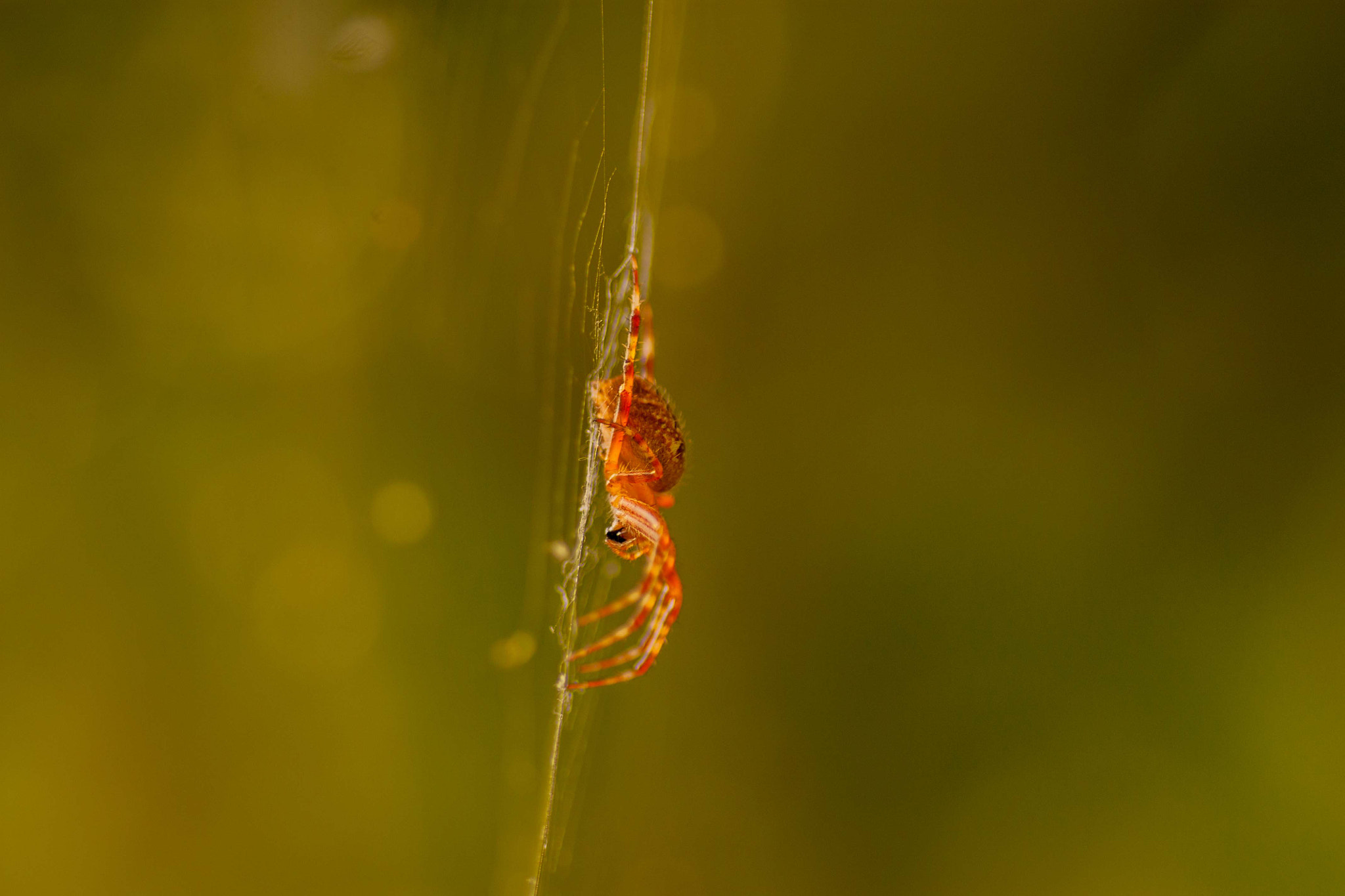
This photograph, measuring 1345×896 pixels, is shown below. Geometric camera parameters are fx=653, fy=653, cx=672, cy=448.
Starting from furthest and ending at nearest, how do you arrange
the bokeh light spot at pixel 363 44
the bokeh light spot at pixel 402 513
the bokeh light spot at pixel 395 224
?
the bokeh light spot at pixel 402 513
the bokeh light spot at pixel 395 224
the bokeh light spot at pixel 363 44

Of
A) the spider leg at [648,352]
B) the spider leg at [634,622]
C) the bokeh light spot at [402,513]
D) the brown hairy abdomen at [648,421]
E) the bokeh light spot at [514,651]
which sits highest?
the spider leg at [648,352]

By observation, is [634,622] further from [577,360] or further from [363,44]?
[363,44]

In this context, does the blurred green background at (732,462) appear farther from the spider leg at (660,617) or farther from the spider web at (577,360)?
the spider leg at (660,617)

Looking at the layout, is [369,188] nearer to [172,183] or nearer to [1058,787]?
[172,183]

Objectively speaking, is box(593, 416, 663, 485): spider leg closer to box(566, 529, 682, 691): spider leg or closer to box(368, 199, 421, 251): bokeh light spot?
box(566, 529, 682, 691): spider leg

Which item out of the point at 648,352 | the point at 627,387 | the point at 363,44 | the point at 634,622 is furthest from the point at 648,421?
the point at 363,44

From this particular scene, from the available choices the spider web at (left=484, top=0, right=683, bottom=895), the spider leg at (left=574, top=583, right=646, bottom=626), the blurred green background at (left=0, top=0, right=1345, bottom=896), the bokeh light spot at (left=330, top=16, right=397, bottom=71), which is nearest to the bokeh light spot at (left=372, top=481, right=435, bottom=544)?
the blurred green background at (left=0, top=0, right=1345, bottom=896)

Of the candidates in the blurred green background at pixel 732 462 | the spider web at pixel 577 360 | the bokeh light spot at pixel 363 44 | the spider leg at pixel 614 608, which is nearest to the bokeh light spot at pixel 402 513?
the blurred green background at pixel 732 462
